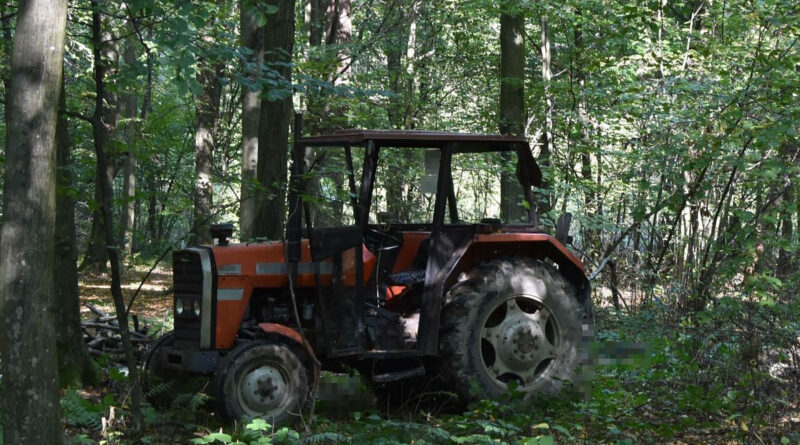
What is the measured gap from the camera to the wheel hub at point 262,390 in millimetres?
5680

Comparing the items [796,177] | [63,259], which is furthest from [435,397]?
[796,177]

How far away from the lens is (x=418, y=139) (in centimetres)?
643

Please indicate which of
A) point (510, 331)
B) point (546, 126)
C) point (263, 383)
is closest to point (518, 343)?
point (510, 331)

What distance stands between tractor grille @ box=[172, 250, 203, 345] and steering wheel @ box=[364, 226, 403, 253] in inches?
50.7

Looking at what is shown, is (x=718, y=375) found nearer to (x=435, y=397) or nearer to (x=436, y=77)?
(x=435, y=397)

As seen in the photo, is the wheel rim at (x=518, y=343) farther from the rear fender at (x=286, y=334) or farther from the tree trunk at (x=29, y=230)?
the tree trunk at (x=29, y=230)

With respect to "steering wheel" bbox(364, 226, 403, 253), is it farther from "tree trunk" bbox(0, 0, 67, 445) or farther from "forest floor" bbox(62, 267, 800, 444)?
"tree trunk" bbox(0, 0, 67, 445)

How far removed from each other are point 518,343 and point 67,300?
11.7ft

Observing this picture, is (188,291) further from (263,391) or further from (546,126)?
(546,126)

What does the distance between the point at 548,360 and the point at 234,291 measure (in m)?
2.66

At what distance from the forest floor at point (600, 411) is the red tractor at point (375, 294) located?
257 mm

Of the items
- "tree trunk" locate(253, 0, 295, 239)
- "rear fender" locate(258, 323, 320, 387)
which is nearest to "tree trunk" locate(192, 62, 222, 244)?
"tree trunk" locate(253, 0, 295, 239)

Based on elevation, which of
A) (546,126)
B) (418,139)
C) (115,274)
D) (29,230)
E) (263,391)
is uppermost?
(546,126)

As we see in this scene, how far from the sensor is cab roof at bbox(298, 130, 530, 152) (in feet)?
20.7
